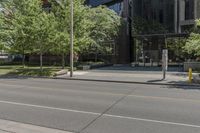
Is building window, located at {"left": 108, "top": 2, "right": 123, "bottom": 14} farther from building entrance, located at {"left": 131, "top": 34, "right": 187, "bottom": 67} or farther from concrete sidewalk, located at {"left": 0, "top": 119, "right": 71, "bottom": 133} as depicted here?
concrete sidewalk, located at {"left": 0, "top": 119, "right": 71, "bottom": 133}

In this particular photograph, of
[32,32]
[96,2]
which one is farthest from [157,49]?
[32,32]

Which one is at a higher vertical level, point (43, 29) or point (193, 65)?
point (43, 29)

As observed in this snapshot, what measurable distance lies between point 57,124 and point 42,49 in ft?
69.2

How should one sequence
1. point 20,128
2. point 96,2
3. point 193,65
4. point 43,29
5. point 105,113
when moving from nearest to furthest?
point 20,128
point 105,113
point 43,29
point 193,65
point 96,2

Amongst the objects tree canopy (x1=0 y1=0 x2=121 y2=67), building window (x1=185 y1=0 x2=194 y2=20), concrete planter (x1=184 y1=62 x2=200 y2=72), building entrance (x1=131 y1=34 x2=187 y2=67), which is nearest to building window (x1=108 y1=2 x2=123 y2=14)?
building entrance (x1=131 y1=34 x2=187 y2=67)

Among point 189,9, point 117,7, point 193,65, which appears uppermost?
point 117,7

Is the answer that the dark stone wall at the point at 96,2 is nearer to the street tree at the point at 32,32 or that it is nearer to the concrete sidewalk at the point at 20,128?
the street tree at the point at 32,32

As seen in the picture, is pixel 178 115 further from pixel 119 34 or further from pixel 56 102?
pixel 119 34

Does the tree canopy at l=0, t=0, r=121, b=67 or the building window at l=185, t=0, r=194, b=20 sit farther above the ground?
the building window at l=185, t=0, r=194, b=20

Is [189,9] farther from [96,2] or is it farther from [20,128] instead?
[20,128]

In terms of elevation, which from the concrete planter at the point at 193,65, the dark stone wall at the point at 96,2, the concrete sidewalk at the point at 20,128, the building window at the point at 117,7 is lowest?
the concrete sidewalk at the point at 20,128

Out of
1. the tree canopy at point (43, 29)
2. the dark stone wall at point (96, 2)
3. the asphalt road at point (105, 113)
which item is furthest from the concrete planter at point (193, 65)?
the dark stone wall at point (96, 2)

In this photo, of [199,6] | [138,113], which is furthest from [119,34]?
[138,113]

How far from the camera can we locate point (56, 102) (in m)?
13.0
